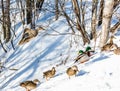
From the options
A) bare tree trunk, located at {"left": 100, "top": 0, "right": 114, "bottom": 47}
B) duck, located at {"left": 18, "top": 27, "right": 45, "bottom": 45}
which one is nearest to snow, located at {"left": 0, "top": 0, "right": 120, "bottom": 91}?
duck, located at {"left": 18, "top": 27, "right": 45, "bottom": 45}

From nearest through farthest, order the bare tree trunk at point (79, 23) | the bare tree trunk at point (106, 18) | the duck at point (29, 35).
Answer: the bare tree trunk at point (106, 18) → the bare tree trunk at point (79, 23) → the duck at point (29, 35)

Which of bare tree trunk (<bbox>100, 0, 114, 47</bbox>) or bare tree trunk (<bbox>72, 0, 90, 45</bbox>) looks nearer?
bare tree trunk (<bbox>100, 0, 114, 47</bbox>)

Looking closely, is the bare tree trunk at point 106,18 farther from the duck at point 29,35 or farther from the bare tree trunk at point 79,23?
the duck at point 29,35

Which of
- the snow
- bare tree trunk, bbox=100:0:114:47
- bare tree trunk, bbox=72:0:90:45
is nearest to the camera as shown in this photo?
the snow

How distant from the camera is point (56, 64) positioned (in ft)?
31.0

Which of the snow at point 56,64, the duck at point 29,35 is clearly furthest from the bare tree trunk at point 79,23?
the duck at point 29,35

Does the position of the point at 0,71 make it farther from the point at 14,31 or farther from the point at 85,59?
the point at 85,59

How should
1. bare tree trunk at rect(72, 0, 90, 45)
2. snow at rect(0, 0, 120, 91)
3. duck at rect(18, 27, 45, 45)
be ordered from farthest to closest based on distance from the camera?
duck at rect(18, 27, 45, 45) → bare tree trunk at rect(72, 0, 90, 45) → snow at rect(0, 0, 120, 91)

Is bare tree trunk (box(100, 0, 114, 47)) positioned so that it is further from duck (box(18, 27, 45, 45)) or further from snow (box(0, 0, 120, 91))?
duck (box(18, 27, 45, 45))

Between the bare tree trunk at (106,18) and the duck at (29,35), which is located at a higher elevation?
the bare tree trunk at (106,18)

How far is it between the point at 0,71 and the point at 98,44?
3.41m

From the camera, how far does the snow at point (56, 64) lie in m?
5.99

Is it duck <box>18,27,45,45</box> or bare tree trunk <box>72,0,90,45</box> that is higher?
bare tree trunk <box>72,0,90,45</box>

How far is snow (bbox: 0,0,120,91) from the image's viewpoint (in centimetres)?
599
